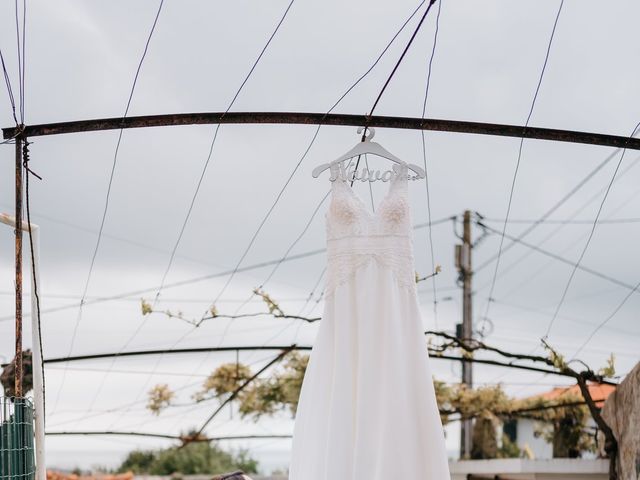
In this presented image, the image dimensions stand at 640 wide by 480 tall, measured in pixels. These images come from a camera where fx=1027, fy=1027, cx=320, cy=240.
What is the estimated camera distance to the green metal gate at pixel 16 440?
375cm

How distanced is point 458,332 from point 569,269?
1.36 m

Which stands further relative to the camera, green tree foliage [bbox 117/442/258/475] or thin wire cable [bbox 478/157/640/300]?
green tree foliage [bbox 117/442/258/475]

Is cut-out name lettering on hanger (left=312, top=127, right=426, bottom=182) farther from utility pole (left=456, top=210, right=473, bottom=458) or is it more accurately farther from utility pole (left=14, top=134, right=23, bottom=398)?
utility pole (left=456, top=210, right=473, bottom=458)

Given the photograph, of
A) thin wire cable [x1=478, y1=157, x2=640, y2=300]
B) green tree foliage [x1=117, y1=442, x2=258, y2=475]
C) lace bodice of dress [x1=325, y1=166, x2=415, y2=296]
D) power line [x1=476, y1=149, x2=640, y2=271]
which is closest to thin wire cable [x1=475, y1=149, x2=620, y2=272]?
power line [x1=476, y1=149, x2=640, y2=271]

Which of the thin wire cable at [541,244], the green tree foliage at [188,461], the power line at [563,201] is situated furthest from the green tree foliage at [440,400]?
the green tree foliage at [188,461]

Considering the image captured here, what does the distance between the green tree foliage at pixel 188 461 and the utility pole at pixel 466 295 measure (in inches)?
139

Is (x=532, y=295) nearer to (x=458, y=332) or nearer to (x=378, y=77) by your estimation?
(x=458, y=332)

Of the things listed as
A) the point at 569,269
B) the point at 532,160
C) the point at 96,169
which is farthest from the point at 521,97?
the point at 569,269

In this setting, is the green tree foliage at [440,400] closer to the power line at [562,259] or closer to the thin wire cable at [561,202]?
the power line at [562,259]

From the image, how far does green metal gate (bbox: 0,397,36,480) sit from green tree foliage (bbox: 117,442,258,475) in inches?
365

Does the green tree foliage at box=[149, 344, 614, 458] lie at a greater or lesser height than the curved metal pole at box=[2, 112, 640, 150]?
lesser

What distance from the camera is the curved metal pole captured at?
12.4 ft

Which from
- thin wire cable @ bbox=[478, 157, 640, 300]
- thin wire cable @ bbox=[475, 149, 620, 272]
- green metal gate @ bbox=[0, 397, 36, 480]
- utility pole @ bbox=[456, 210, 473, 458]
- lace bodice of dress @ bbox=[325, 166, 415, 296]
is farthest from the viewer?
utility pole @ bbox=[456, 210, 473, 458]

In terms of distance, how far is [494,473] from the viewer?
630 centimetres
